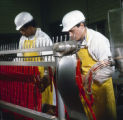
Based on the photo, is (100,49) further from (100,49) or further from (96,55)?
(96,55)

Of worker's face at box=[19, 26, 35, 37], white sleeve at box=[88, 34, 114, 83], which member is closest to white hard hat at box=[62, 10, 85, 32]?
white sleeve at box=[88, 34, 114, 83]

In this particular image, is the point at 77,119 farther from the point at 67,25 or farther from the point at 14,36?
the point at 14,36

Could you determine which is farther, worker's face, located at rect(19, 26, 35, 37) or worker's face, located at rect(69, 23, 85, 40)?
worker's face, located at rect(19, 26, 35, 37)

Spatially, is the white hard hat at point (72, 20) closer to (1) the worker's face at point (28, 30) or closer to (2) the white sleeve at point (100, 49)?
(2) the white sleeve at point (100, 49)

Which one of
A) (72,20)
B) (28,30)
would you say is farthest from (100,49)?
(28,30)

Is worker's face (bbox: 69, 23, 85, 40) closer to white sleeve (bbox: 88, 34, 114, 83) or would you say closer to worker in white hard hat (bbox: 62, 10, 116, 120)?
worker in white hard hat (bbox: 62, 10, 116, 120)

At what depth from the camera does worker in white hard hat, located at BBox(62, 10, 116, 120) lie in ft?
8.11

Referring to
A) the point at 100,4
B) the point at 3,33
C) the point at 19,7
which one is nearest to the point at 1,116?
the point at 100,4

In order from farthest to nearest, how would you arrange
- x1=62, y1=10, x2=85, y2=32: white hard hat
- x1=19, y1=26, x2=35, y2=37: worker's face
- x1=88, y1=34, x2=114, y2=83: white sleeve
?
x1=19, y1=26, x2=35, y2=37: worker's face < x1=62, y1=10, x2=85, y2=32: white hard hat < x1=88, y1=34, x2=114, y2=83: white sleeve

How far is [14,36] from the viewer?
279 inches

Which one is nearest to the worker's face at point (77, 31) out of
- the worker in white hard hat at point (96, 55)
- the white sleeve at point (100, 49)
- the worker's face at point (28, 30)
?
the worker in white hard hat at point (96, 55)

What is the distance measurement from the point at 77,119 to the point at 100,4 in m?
4.46

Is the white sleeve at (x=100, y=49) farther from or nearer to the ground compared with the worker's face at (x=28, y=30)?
nearer to the ground

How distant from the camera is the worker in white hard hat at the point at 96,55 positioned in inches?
97.3
